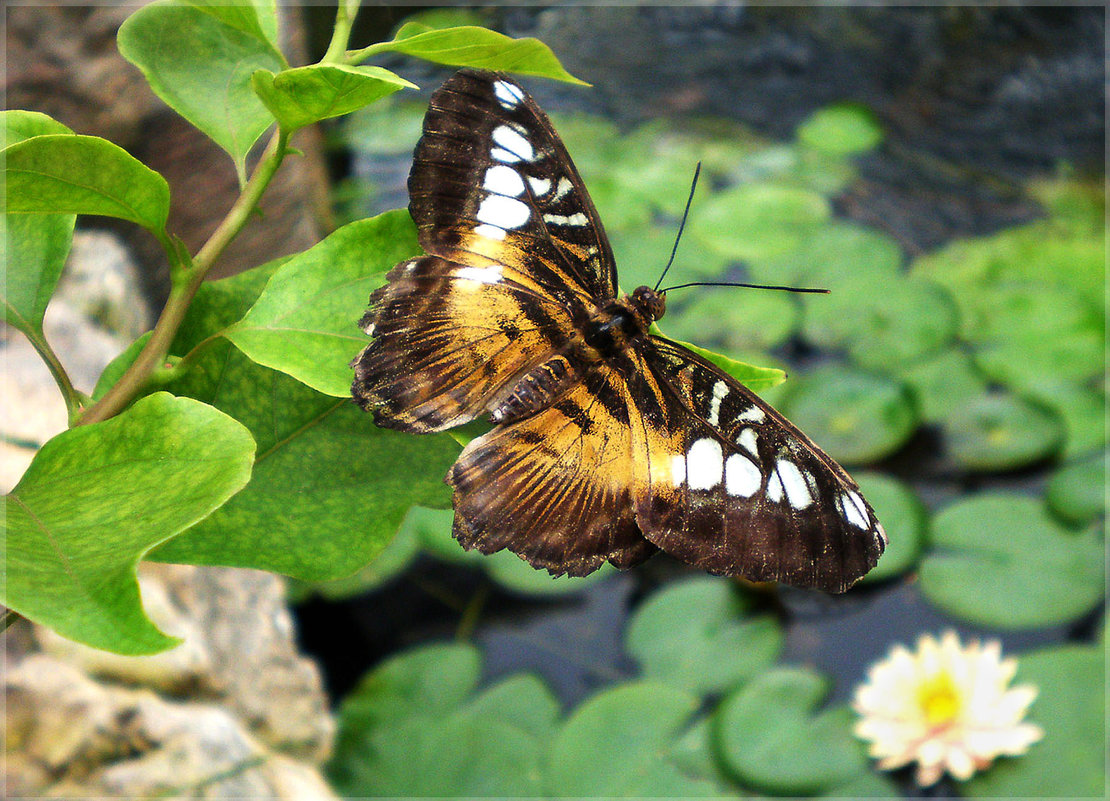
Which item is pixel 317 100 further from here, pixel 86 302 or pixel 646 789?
pixel 646 789

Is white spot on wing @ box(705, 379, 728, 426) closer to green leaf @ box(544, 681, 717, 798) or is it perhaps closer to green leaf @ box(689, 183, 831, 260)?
green leaf @ box(544, 681, 717, 798)

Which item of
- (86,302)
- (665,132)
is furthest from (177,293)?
(665,132)

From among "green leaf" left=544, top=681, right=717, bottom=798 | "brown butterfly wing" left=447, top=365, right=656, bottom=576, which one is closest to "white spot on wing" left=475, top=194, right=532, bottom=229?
"brown butterfly wing" left=447, top=365, right=656, bottom=576

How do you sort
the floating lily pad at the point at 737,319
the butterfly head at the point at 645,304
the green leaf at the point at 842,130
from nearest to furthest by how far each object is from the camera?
1. the butterfly head at the point at 645,304
2. the floating lily pad at the point at 737,319
3. the green leaf at the point at 842,130

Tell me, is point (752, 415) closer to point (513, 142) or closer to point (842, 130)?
point (513, 142)

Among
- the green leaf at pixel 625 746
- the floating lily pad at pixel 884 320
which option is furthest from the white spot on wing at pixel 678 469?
the floating lily pad at pixel 884 320

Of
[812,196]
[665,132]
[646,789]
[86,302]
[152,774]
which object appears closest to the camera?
[152,774]

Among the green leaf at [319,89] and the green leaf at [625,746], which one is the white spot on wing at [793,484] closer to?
the green leaf at [319,89]
